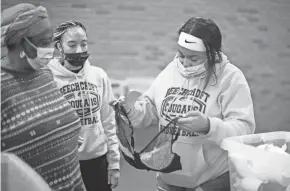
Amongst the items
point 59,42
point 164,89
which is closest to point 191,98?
point 164,89

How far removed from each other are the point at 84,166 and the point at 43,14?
103 cm

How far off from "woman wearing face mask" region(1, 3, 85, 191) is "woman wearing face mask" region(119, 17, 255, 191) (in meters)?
0.50

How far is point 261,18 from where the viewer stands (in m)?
3.19

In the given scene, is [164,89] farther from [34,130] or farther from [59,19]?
[59,19]

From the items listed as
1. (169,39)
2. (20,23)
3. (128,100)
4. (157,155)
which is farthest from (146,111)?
(169,39)

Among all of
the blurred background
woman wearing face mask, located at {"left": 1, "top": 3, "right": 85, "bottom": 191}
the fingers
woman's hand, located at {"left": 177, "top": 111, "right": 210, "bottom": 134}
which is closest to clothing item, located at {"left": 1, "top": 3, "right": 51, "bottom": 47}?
woman wearing face mask, located at {"left": 1, "top": 3, "right": 85, "bottom": 191}

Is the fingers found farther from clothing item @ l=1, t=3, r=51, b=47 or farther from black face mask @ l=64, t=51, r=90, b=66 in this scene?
clothing item @ l=1, t=3, r=51, b=47

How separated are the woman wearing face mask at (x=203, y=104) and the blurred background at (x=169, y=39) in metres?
1.01

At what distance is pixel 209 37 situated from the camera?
5.56 feet

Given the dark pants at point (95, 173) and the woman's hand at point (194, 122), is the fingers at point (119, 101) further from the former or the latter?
the dark pants at point (95, 173)

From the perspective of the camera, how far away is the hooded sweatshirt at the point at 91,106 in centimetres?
198

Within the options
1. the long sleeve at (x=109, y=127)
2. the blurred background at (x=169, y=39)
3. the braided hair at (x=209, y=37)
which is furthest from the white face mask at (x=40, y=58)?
the blurred background at (x=169, y=39)

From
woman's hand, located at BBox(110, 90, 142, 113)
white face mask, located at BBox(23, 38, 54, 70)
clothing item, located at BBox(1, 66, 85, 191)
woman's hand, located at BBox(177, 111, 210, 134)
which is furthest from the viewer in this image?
woman's hand, located at BBox(110, 90, 142, 113)

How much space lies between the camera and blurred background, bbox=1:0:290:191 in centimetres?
274
